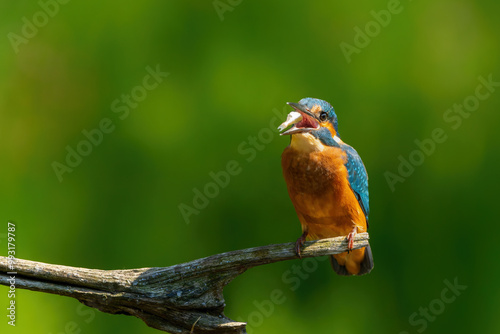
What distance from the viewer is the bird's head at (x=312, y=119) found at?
2.81 m

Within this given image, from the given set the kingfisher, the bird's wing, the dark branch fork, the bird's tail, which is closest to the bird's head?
the kingfisher

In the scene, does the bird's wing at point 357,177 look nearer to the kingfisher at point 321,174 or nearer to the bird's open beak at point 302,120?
the kingfisher at point 321,174

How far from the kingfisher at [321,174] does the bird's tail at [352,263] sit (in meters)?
0.26

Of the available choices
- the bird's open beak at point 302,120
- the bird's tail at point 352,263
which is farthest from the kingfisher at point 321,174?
the bird's tail at point 352,263

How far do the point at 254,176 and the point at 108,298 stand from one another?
170cm

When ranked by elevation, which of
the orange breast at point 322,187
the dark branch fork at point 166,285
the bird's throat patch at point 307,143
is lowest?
the dark branch fork at point 166,285

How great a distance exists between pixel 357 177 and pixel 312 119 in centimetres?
43

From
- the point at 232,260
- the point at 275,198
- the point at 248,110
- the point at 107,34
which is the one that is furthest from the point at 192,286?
the point at 107,34

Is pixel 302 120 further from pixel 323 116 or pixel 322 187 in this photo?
pixel 322 187

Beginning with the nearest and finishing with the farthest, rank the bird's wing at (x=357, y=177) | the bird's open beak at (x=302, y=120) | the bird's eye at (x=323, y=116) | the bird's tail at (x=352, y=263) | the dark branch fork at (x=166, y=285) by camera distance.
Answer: the dark branch fork at (x=166, y=285)
the bird's open beak at (x=302, y=120)
the bird's eye at (x=323, y=116)
the bird's wing at (x=357, y=177)
the bird's tail at (x=352, y=263)

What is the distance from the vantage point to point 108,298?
2564mm

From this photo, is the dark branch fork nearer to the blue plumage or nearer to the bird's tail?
the blue plumage

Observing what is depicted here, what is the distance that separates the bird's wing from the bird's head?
16cm

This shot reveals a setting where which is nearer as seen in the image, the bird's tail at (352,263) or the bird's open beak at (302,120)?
the bird's open beak at (302,120)
